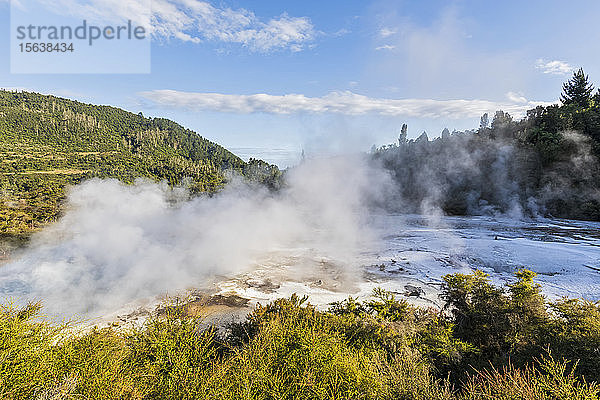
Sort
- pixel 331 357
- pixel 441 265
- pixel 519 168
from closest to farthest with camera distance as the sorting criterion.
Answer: pixel 331 357, pixel 441 265, pixel 519 168

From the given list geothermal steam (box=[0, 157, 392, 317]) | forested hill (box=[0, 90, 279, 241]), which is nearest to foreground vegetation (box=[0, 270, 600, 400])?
geothermal steam (box=[0, 157, 392, 317])

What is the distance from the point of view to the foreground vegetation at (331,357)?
4414mm

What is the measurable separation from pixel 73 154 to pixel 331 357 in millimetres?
76248

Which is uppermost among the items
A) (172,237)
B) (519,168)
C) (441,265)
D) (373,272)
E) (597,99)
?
(597,99)

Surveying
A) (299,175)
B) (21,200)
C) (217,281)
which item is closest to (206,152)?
(21,200)

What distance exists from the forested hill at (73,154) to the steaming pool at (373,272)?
2270 centimetres

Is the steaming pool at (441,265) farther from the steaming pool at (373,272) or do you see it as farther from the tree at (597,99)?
the tree at (597,99)

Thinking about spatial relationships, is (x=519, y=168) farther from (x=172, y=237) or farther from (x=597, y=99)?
(x=172, y=237)

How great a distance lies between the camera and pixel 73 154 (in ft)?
208

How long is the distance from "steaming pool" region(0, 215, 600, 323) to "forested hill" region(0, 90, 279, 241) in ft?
74.5

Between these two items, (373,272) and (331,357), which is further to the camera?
(373,272)

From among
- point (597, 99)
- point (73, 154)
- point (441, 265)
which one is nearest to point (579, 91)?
point (597, 99)

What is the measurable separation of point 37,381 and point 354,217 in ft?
95.5

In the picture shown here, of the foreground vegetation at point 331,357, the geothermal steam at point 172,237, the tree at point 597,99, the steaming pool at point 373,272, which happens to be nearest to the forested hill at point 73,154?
the geothermal steam at point 172,237
